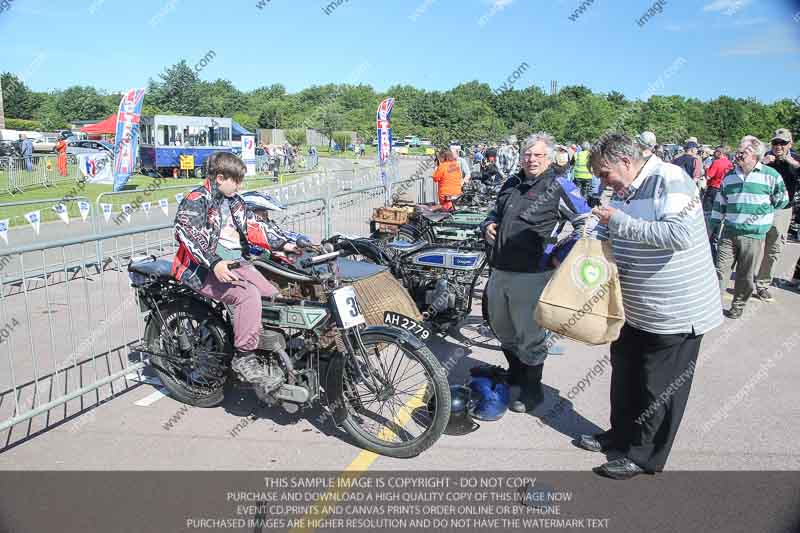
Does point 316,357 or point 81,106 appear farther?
point 81,106

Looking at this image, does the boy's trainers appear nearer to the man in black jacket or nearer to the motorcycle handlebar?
the man in black jacket

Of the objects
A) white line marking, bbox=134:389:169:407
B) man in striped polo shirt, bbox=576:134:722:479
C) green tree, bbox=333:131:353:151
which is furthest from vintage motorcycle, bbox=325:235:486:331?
green tree, bbox=333:131:353:151

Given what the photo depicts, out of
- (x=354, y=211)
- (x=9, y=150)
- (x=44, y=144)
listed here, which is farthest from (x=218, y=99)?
(x=354, y=211)

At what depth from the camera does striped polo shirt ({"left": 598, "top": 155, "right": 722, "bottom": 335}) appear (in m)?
3.27

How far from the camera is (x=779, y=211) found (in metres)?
7.66

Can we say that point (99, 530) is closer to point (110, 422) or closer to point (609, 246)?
point (110, 422)

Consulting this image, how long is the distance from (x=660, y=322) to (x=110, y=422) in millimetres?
3793

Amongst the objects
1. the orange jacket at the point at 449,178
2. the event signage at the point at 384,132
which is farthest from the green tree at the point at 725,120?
the orange jacket at the point at 449,178

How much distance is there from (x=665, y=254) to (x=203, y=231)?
2.86 m

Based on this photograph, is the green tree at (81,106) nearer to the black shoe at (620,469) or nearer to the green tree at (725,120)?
the green tree at (725,120)

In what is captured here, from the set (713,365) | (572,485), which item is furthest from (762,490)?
(713,365)

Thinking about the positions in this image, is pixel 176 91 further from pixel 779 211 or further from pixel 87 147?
pixel 779 211

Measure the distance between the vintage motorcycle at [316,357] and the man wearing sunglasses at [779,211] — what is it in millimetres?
5926

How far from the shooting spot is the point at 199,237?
4.00 m
